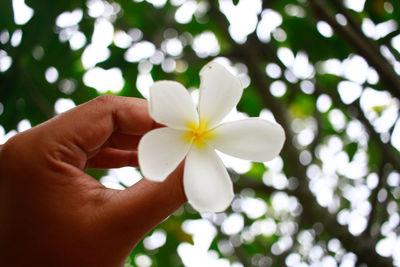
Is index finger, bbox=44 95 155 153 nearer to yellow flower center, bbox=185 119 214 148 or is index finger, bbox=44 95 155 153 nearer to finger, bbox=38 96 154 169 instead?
finger, bbox=38 96 154 169

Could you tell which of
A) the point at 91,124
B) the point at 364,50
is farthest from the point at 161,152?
the point at 364,50

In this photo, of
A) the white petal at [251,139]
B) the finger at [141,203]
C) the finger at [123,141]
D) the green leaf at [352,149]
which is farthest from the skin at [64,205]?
the green leaf at [352,149]

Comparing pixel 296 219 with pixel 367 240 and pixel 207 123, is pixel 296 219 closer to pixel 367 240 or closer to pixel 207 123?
pixel 367 240

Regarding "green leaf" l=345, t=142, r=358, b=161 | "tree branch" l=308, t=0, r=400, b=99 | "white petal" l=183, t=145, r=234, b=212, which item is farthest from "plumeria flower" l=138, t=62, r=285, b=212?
"green leaf" l=345, t=142, r=358, b=161

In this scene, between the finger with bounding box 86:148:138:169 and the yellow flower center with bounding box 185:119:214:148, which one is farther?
the finger with bounding box 86:148:138:169

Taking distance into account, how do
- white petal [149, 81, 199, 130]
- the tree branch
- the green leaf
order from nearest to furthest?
white petal [149, 81, 199, 130], the tree branch, the green leaf

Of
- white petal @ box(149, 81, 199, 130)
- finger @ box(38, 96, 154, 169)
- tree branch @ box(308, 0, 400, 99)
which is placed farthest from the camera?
tree branch @ box(308, 0, 400, 99)

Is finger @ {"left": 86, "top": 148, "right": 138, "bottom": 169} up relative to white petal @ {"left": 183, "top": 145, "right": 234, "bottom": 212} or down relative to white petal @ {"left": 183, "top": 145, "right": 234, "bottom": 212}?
down

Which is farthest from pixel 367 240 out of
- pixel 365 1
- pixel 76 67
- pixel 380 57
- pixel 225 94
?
pixel 76 67

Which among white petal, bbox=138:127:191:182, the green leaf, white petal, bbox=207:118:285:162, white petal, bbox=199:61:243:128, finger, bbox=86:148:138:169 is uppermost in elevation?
white petal, bbox=199:61:243:128
